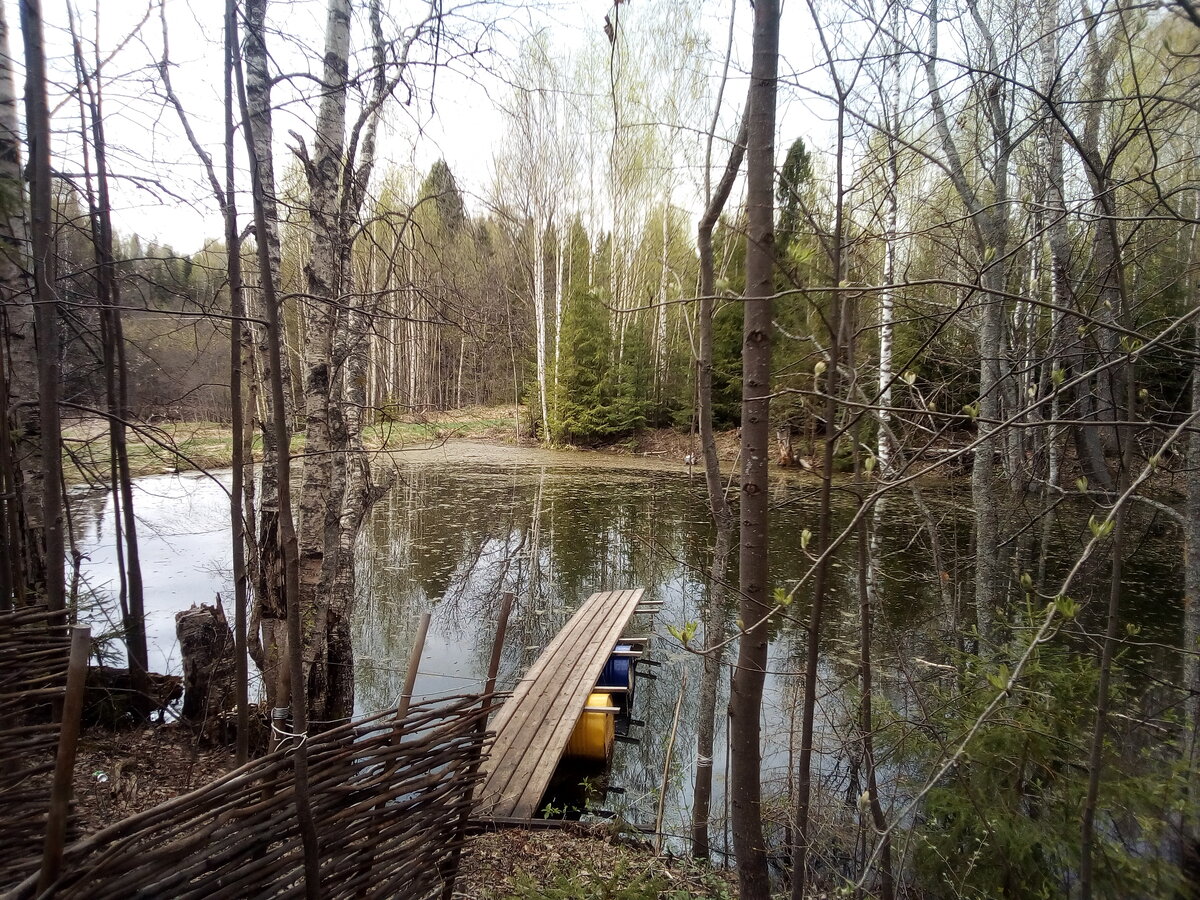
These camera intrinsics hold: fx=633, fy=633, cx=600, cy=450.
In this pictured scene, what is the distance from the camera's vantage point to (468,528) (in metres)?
10.3

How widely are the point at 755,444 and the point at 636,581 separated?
6683 mm

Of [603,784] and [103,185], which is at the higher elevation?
[103,185]

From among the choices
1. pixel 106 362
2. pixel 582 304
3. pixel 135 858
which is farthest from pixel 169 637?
pixel 582 304

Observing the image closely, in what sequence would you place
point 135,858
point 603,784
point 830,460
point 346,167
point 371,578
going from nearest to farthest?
1. point 135,858
2. point 830,460
3. point 346,167
4. point 603,784
5. point 371,578

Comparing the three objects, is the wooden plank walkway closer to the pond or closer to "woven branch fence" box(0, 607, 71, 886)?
the pond

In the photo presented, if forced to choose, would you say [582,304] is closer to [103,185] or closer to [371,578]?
[371,578]

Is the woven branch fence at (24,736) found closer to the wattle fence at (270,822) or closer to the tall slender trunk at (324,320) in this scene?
the wattle fence at (270,822)

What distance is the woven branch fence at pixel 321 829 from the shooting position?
50.2 inches

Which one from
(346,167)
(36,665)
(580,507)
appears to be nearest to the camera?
(36,665)

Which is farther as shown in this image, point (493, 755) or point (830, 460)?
point (493, 755)

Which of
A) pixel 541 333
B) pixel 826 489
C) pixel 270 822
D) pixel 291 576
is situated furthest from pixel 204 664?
pixel 541 333

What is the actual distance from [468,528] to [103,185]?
7142 mm

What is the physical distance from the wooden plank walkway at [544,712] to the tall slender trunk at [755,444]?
4.06 ft

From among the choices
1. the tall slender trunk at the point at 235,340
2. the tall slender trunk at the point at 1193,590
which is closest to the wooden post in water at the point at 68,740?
the tall slender trunk at the point at 235,340
